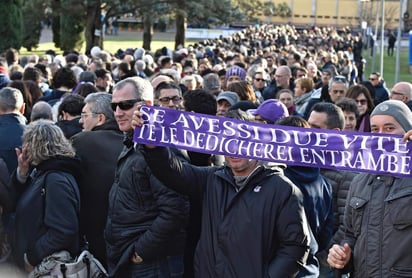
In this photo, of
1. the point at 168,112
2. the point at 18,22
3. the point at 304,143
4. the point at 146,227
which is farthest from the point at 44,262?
the point at 18,22

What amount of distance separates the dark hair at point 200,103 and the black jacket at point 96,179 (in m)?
0.87

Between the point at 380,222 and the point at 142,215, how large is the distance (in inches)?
61.5

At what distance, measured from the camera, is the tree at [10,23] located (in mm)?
31953

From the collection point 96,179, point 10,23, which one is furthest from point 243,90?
point 10,23

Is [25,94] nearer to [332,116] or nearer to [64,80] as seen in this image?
[64,80]

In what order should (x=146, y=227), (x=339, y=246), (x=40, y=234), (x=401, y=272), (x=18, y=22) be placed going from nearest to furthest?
(x=401, y=272)
(x=339, y=246)
(x=146, y=227)
(x=40, y=234)
(x=18, y=22)

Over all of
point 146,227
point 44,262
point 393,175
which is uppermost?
point 393,175

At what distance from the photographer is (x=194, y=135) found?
456 centimetres

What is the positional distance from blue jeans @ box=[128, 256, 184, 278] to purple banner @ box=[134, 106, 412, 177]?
0.87m

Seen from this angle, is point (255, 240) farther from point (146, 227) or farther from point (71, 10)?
point (71, 10)

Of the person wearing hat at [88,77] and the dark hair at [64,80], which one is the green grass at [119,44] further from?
the dark hair at [64,80]

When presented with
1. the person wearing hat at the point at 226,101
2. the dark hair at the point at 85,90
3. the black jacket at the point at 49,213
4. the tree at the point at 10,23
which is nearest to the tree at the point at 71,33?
the tree at the point at 10,23

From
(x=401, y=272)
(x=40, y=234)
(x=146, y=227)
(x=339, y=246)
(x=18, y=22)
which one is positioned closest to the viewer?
(x=401, y=272)

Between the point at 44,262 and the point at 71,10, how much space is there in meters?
29.9
